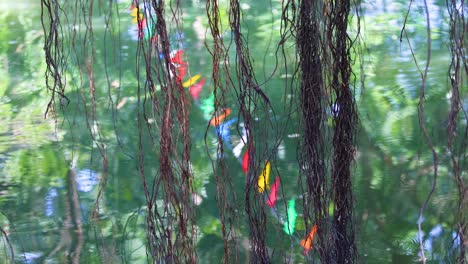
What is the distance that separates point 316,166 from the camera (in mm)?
1450

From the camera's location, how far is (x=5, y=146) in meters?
2.34

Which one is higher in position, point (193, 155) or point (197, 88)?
point (197, 88)

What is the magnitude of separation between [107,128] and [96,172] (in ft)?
0.56

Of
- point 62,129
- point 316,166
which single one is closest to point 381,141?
point 316,166

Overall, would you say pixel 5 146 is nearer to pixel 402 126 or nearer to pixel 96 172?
pixel 96 172

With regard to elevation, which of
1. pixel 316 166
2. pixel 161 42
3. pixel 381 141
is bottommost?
pixel 381 141

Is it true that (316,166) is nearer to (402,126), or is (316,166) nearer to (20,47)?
(402,126)

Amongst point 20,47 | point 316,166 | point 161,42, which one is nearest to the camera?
point 161,42

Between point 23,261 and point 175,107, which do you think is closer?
point 175,107

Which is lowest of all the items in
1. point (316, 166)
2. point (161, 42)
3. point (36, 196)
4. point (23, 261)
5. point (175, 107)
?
point (23, 261)

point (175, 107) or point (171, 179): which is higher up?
point (175, 107)

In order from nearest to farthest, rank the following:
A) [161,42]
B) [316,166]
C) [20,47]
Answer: [161,42], [316,166], [20,47]

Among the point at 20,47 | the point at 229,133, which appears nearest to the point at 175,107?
the point at 229,133

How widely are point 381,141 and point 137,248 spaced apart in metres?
1.01
